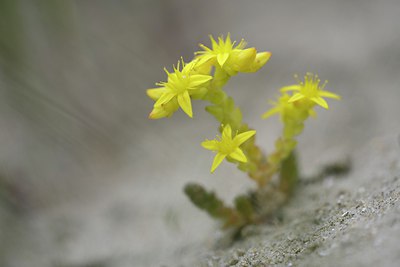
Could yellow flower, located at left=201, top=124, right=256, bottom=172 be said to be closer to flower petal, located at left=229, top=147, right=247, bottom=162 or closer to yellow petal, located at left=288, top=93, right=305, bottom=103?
flower petal, located at left=229, top=147, right=247, bottom=162

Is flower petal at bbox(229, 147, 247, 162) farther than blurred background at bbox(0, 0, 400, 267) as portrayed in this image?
No

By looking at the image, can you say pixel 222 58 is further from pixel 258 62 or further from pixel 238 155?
pixel 238 155

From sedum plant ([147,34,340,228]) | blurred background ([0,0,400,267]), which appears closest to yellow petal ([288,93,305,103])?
sedum plant ([147,34,340,228])

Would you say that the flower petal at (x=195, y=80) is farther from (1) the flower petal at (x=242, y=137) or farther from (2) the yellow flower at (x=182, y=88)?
Answer: (1) the flower petal at (x=242, y=137)

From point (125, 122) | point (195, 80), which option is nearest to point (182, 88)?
point (195, 80)

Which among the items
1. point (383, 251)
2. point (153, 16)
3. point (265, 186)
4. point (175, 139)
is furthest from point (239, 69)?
point (153, 16)

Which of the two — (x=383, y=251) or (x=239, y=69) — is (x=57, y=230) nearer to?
(x=239, y=69)
